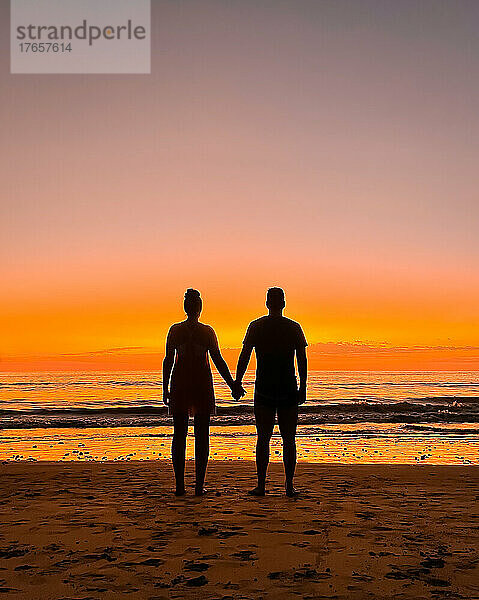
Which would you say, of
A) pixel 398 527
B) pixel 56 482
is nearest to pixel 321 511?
pixel 398 527

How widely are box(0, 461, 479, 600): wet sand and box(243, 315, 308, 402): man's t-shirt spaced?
1.26 meters

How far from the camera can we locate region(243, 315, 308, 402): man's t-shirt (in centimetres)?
721

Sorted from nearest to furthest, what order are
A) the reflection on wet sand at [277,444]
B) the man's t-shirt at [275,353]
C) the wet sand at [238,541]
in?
the wet sand at [238,541] < the man's t-shirt at [275,353] < the reflection on wet sand at [277,444]

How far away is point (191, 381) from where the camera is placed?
7.32 metres

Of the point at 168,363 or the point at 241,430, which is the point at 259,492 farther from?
the point at 241,430

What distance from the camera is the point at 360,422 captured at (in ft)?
85.9

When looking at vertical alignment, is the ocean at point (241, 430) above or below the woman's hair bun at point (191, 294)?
below

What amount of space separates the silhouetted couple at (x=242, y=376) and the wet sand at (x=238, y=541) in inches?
22.9

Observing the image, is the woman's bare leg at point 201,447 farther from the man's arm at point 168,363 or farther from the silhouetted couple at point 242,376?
the man's arm at point 168,363

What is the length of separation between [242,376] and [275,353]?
48 centimetres

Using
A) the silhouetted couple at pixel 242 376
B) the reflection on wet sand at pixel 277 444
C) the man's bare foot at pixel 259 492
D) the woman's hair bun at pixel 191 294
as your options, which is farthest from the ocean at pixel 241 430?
the woman's hair bun at pixel 191 294

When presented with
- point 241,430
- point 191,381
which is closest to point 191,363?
point 191,381

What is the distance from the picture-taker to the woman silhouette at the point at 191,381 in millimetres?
7250

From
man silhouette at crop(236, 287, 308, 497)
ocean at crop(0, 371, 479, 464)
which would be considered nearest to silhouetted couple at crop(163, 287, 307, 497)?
man silhouette at crop(236, 287, 308, 497)
